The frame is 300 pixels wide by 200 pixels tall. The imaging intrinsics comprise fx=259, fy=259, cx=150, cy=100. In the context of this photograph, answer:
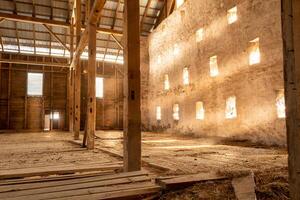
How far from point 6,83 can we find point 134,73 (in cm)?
2316

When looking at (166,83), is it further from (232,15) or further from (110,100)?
(110,100)

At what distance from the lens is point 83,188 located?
2773 millimetres

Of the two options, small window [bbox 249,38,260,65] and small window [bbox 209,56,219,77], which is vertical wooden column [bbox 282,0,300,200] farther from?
small window [bbox 209,56,219,77]

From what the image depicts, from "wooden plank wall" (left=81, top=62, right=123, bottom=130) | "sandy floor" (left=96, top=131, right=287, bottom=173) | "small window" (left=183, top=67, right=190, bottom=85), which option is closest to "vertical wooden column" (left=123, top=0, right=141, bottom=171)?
"sandy floor" (left=96, top=131, right=287, bottom=173)

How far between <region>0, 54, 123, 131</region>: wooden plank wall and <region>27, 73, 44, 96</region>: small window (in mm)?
337

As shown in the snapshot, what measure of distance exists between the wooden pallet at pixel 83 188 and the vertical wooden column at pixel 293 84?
5.03 feet

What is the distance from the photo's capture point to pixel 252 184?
9.07 feet

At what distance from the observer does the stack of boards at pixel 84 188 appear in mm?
2527

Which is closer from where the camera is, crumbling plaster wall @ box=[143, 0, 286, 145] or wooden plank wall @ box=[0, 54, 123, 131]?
crumbling plaster wall @ box=[143, 0, 286, 145]

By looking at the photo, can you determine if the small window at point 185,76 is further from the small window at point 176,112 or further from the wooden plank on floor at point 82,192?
the wooden plank on floor at point 82,192

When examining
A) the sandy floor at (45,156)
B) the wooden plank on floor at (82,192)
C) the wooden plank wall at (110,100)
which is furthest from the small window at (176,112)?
the wooden plank on floor at (82,192)

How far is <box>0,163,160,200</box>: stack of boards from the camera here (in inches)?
99.5

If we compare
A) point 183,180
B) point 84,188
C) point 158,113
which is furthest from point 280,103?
point 158,113

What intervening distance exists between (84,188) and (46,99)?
2342 cm
